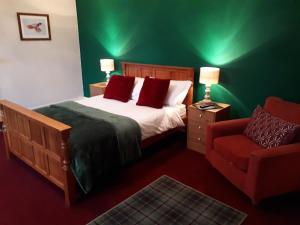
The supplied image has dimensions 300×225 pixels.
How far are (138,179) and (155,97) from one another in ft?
3.82

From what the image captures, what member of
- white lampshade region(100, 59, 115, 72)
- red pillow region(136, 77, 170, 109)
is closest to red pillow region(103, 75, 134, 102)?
red pillow region(136, 77, 170, 109)

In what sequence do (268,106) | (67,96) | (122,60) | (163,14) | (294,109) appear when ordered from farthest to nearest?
(67,96)
(122,60)
(163,14)
(268,106)
(294,109)

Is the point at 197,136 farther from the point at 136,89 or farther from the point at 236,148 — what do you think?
the point at 136,89

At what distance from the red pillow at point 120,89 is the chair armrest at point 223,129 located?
1.46 metres

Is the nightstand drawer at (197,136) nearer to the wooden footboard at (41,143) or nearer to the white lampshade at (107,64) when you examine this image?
the wooden footboard at (41,143)

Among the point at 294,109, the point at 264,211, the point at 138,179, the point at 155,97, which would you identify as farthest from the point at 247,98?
the point at 138,179

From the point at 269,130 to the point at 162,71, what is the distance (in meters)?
1.99

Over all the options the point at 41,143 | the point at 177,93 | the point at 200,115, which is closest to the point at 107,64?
the point at 177,93

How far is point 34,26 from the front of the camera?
4.61 metres

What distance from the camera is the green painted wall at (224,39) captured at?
9.18ft

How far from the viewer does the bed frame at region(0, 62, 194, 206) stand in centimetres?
218

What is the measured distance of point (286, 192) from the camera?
227cm

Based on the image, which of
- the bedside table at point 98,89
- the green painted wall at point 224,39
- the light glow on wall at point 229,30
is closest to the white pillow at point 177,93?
the green painted wall at point 224,39

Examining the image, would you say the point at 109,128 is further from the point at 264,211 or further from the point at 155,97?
the point at 264,211
